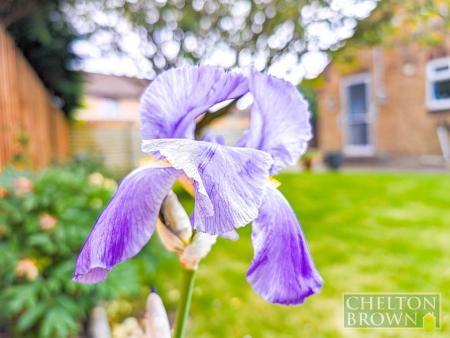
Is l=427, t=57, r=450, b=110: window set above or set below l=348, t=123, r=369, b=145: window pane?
above

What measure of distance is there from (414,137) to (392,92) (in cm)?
50

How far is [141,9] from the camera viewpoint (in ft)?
8.96

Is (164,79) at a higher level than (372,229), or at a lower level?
higher

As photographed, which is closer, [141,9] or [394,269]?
[394,269]

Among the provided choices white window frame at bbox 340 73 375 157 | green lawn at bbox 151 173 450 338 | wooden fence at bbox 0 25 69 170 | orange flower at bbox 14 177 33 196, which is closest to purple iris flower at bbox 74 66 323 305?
green lawn at bbox 151 173 450 338

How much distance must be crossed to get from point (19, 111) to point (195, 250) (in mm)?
2204

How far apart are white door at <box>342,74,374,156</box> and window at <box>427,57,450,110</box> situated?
1.47m

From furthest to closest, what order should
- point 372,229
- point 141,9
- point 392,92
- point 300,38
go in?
point 392,92 < point 141,9 < point 372,229 < point 300,38

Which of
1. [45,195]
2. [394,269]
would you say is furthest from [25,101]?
[394,269]

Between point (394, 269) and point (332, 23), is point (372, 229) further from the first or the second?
point (332, 23)

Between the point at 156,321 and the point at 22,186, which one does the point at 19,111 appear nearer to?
the point at 22,186

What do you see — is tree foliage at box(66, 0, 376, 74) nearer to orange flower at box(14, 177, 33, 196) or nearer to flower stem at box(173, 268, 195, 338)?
orange flower at box(14, 177, 33, 196)

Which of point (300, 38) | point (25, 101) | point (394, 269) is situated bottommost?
point (394, 269)

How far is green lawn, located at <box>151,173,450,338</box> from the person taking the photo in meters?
1.37
